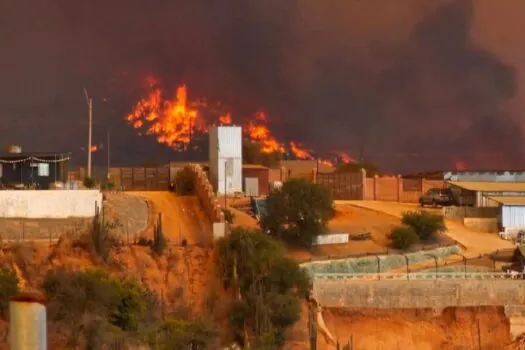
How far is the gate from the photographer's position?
164 ft

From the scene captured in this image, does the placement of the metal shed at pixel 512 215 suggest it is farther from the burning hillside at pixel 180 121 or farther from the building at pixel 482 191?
the burning hillside at pixel 180 121

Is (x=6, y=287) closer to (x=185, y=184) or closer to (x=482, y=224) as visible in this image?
(x=185, y=184)

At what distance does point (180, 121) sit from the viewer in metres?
85.9

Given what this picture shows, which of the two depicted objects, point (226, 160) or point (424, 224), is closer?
point (424, 224)

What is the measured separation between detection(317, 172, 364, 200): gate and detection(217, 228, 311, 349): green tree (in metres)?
20.3

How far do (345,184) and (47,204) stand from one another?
23.9 meters

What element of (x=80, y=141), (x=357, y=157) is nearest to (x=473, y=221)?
(x=357, y=157)

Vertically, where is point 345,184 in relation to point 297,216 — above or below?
above

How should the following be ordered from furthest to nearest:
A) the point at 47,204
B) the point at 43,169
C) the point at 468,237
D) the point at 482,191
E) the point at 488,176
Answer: the point at 488,176
the point at 482,191
the point at 468,237
the point at 43,169
the point at 47,204

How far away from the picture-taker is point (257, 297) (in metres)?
25.7

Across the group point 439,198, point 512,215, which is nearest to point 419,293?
point 512,215

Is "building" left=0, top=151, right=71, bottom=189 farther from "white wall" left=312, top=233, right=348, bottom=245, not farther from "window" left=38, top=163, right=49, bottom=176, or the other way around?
"white wall" left=312, top=233, right=348, bottom=245

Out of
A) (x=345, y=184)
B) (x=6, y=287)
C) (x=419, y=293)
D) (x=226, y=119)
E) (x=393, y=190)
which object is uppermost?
(x=226, y=119)

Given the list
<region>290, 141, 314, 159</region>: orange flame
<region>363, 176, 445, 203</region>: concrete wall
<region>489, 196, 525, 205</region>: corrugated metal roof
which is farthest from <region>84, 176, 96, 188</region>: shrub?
<region>290, 141, 314, 159</region>: orange flame
